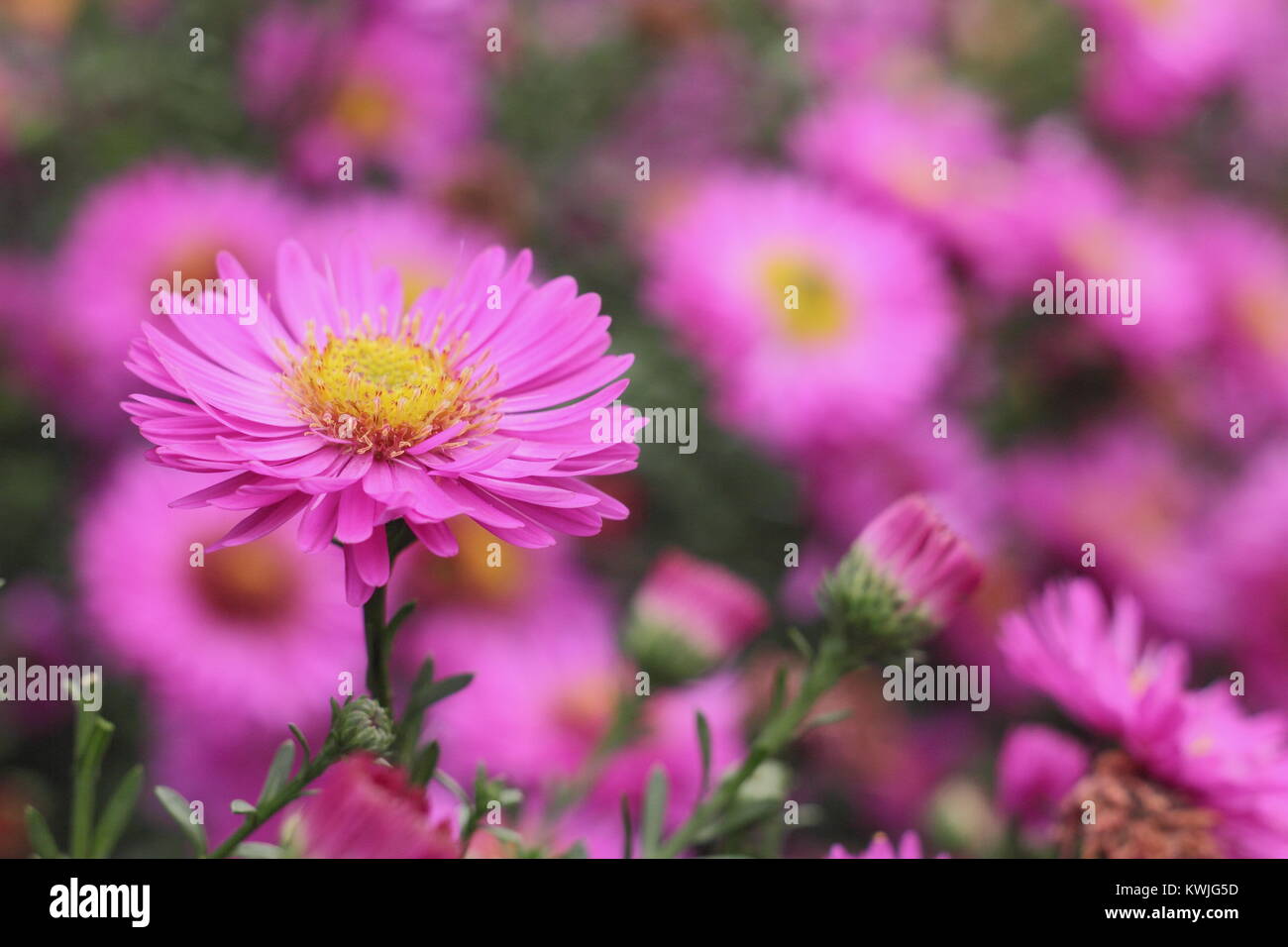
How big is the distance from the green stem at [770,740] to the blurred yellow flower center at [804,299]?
51cm

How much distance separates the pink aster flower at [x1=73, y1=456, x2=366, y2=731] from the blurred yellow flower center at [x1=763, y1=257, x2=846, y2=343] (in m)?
0.41

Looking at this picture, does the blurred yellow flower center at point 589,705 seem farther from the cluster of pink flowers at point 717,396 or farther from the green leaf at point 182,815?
the green leaf at point 182,815

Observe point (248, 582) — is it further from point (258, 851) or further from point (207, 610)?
point (258, 851)

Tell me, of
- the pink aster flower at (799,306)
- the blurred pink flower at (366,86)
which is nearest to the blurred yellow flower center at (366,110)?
the blurred pink flower at (366,86)

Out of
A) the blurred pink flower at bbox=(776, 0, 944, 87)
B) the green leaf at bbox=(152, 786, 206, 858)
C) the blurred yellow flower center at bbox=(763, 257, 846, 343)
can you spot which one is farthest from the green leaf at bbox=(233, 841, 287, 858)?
the blurred pink flower at bbox=(776, 0, 944, 87)

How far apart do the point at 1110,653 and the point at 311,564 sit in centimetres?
51

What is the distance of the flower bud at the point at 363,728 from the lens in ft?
1.10

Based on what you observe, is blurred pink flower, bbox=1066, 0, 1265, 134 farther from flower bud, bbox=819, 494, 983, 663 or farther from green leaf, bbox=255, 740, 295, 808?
green leaf, bbox=255, 740, 295, 808

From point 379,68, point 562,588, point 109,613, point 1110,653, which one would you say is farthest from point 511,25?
point 1110,653

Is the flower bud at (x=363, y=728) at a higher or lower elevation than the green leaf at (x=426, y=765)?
higher

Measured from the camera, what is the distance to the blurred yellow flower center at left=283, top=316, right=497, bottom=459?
39cm

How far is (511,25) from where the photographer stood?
112 centimetres

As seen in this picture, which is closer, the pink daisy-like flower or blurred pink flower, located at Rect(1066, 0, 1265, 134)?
the pink daisy-like flower
